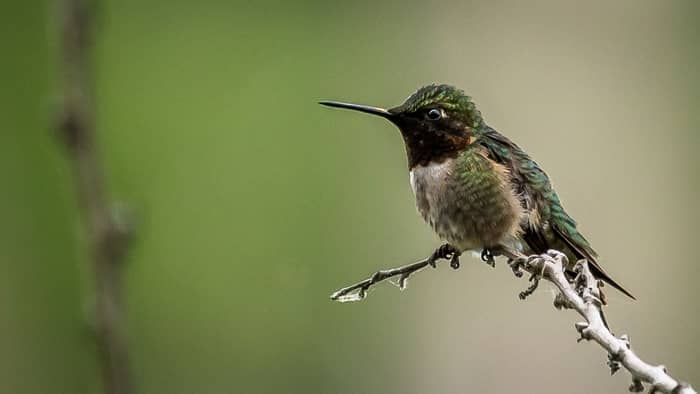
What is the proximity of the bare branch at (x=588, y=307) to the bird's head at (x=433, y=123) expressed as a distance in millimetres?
903

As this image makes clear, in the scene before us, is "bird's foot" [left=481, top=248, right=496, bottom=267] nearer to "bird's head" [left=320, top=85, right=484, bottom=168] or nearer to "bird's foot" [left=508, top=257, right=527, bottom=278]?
"bird's head" [left=320, top=85, right=484, bottom=168]

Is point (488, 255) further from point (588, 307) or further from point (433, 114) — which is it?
point (588, 307)

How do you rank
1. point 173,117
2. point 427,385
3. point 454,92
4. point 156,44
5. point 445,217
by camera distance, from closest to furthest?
point 445,217 → point 454,92 → point 173,117 → point 156,44 → point 427,385

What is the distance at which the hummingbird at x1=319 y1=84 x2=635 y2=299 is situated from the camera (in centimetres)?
337

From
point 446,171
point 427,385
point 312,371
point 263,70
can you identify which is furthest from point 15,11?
point 427,385

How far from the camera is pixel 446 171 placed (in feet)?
11.5

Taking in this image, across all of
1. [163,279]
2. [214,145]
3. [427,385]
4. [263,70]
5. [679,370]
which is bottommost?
[427,385]

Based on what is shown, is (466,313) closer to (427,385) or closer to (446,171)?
(427,385)

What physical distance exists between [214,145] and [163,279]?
1560 millimetres

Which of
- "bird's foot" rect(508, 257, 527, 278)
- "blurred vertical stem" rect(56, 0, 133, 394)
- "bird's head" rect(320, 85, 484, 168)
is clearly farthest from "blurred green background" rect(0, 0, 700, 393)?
"blurred vertical stem" rect(56, 0, 133, 394)

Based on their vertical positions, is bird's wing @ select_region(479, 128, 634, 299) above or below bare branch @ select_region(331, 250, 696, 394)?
below

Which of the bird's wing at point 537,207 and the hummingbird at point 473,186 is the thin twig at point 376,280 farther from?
the bird's wing at point 537,207

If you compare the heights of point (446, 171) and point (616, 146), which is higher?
point (446, 171)

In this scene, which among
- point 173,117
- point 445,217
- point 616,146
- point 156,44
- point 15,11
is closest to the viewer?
point 445,217
